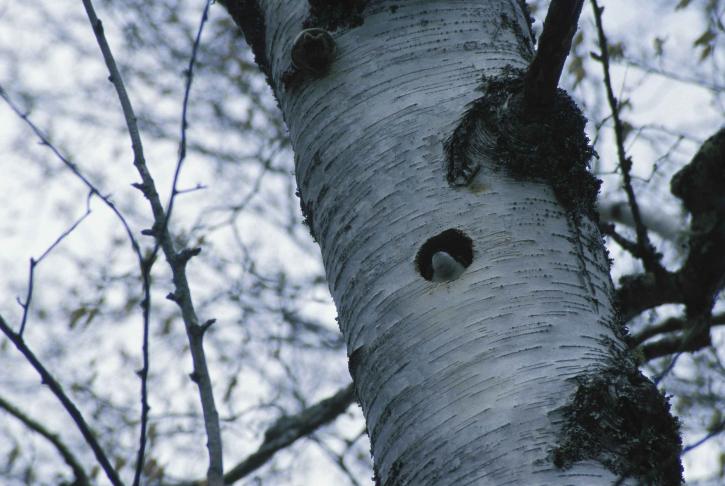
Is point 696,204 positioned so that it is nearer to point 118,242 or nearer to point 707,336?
point 707,336

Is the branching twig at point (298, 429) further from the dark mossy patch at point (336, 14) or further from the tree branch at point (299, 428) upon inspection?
the dark mossy patch at point (336, 14)

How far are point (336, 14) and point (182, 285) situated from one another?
2.32 ft

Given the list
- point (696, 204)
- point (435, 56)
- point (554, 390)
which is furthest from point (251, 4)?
point (696, 204)

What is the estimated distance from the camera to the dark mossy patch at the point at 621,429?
3.70ft

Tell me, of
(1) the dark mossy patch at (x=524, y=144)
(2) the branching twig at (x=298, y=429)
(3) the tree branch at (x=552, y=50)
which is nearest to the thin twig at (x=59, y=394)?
(1) the dark mossy patch at (x=524, y=144)

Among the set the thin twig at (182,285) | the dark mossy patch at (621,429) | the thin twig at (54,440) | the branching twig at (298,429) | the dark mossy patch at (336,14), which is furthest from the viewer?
the branching twig at (298,429)

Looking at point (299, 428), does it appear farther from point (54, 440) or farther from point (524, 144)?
point (524, 144)

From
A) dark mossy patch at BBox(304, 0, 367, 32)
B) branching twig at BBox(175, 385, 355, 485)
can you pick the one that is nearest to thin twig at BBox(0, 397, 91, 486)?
branching twig at BBox(175, 385, 355, 485)

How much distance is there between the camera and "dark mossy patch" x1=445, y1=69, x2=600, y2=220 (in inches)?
57.9

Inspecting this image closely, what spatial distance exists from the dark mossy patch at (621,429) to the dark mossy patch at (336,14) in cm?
97

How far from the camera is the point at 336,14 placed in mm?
1778

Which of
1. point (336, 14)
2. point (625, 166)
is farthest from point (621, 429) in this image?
point (625, 166)

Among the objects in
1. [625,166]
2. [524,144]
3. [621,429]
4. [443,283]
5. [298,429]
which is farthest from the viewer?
[298,429]

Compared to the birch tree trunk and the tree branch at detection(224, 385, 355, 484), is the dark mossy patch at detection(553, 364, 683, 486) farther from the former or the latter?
the tree branch at detection(224, 385, 355, 484)
